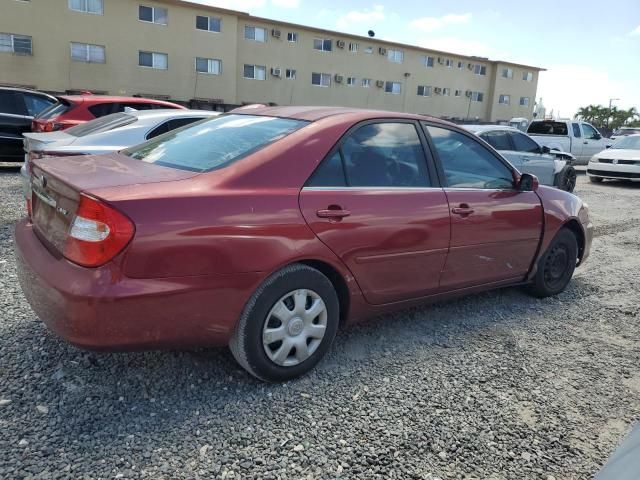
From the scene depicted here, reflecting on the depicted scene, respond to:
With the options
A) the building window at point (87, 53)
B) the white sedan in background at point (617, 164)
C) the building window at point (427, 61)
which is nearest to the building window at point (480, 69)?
the building window at point (427, 61)

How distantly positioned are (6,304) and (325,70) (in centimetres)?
3418

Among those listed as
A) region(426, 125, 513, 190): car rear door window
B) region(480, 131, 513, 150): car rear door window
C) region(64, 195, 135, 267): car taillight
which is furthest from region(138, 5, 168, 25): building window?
region(64, 195, 135, 267): car taillight

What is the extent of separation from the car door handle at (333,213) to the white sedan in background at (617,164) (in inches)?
552

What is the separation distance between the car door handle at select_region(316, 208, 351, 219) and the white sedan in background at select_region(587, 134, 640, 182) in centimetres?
1403

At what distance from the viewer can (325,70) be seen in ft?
117

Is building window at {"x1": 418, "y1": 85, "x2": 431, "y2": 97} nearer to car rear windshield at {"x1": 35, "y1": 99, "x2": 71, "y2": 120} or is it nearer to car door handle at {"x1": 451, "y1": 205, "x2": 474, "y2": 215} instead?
A: car rear windshield at {"x1": 35, "y1": 99, "x2": 71, "y2": 120}

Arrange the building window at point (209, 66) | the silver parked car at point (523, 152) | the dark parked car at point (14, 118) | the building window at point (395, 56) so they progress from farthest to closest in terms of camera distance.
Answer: the building window at point (395, 56)
the building window at point (209, 66)
the silver parked car at point (523, 152)
the dark parked car at point (14, 118)

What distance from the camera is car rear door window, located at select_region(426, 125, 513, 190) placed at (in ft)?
12.3

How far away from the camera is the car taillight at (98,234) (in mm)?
2332

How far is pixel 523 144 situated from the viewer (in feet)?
35.2

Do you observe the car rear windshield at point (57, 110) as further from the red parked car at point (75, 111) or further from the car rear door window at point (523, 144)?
the car rear door window at point (523, 144)

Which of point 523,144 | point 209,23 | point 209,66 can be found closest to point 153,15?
point 209,23

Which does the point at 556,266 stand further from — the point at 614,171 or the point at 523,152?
the point at 614,171

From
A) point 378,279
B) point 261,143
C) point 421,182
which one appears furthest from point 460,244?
point 261,143
